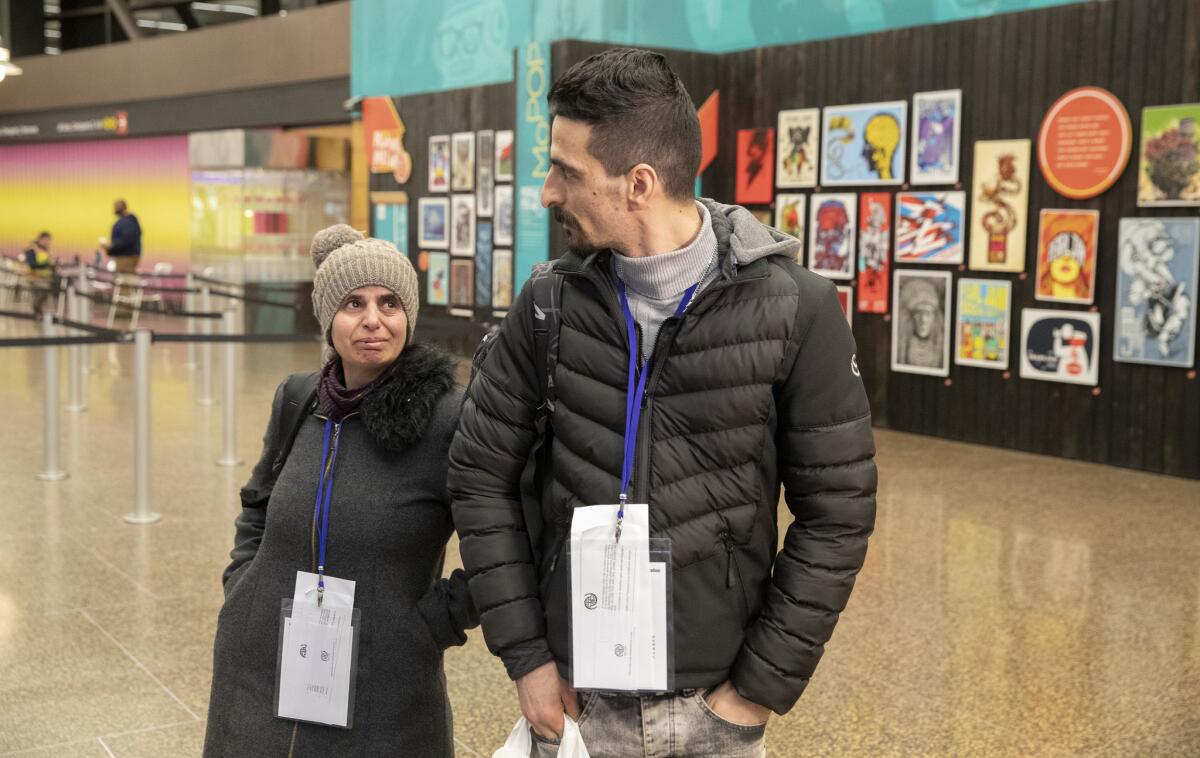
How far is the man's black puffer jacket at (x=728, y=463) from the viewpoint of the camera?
2102 mm

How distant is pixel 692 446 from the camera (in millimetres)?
2115

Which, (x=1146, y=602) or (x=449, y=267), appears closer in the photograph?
(x=1146, y=602)

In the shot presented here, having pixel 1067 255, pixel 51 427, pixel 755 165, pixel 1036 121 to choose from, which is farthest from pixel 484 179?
pixel 1067 255

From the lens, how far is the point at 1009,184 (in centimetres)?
968

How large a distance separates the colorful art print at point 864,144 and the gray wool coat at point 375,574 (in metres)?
8.28

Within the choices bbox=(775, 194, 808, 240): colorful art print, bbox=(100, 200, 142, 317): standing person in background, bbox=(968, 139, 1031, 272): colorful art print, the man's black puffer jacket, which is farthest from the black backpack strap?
bbox=(100, 200, 142, 317): standing person in background

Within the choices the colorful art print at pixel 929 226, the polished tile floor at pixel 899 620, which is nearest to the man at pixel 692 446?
the polished tile floor at pixel 899 620

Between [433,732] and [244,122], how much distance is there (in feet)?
73.1

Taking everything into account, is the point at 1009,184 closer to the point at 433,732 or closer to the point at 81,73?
the point at 433,732

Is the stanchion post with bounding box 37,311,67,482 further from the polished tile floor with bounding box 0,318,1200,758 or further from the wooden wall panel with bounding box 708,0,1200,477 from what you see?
the wooden wall panel with bounding box 708,0,1200,477

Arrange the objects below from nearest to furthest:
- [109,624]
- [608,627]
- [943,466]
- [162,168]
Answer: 1. [608,627]
2. [109,624]
3. [943,466]
4. [162,168]

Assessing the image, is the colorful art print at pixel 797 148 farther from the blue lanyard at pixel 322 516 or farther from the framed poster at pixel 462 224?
the blue lanyard at pixel 322 516

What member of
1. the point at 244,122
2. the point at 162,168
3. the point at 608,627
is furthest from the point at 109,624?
the point at 162,168

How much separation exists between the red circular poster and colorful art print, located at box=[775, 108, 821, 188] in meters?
2.11
